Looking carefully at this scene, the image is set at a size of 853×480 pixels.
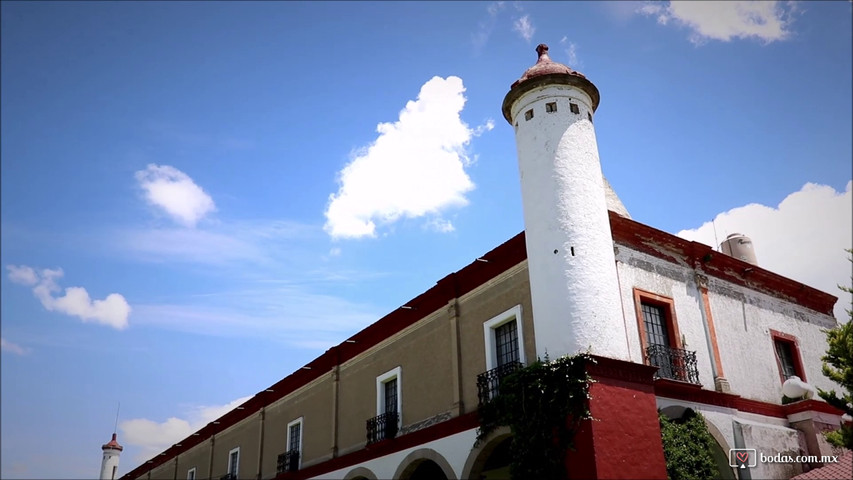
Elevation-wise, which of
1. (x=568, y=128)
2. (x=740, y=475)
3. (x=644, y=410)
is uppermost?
(x=568, y=128)

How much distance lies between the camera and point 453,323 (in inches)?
693


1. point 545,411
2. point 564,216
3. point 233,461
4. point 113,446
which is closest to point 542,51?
point 564,216

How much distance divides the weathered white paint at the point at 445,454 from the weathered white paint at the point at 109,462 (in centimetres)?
4188

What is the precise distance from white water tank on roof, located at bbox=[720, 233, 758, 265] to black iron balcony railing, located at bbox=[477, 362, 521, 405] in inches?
347

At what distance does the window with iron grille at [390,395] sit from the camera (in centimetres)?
1962

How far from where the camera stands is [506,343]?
16.0 meters

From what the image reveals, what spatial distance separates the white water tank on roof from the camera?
64.8 feet

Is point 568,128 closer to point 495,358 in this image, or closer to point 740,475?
point 495,358

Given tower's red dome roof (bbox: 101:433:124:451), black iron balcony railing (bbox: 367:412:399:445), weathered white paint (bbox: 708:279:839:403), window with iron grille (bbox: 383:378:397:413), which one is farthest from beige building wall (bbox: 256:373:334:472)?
tower's red dome roof (bbox: 101:433:124:451)

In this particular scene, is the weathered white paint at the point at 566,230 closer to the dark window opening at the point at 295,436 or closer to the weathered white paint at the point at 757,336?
the weathered white paint at the point at 757,336

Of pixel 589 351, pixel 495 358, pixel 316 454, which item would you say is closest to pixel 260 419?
pixel 316 454

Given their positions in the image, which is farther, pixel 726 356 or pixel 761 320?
pixel 761 320

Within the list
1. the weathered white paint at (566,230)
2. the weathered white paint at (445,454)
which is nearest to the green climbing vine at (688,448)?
the weathered white paint at (566,230)

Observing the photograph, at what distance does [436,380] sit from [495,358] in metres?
2.28
